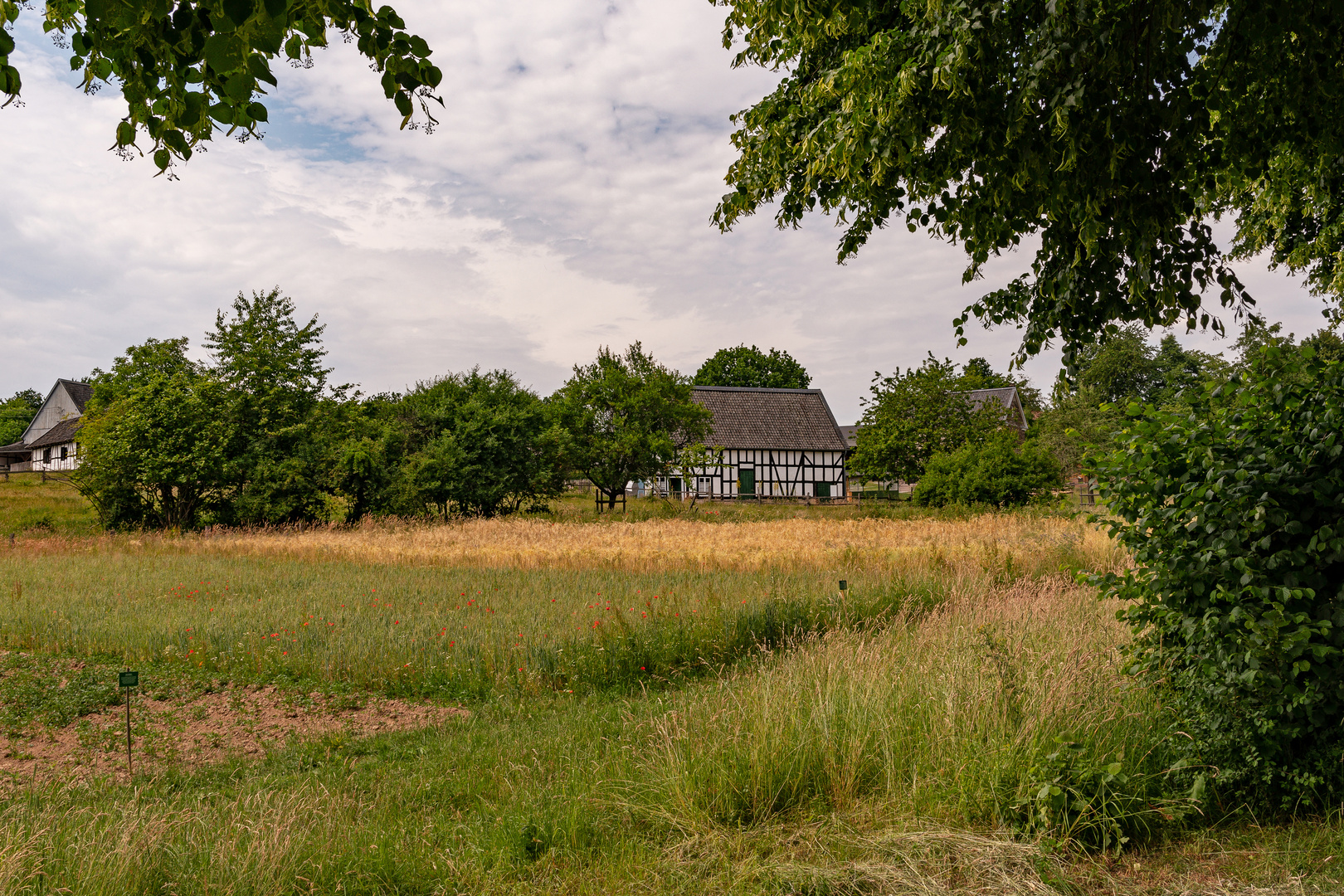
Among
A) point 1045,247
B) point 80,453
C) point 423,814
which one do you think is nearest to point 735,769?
point 423,814

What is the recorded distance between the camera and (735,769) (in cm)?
448

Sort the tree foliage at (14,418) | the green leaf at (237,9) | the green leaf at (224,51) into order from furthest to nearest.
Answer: the tree foliage at (14,418) < the green leaf at (224,51) < the green leaf at (237,9)

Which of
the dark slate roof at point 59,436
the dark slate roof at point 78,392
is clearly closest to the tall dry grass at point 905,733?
the dark slate roof at point 59,436

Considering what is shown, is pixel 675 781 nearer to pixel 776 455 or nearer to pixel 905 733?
pixel 905 733

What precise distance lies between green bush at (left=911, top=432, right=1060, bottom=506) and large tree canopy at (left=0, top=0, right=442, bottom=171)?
27132 mm

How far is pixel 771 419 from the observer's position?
50375mm

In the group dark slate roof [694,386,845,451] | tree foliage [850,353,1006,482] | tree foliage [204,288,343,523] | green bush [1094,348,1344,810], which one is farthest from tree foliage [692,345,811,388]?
green bush [1094,348,1344,810]

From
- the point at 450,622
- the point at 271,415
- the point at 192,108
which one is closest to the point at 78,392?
the point at 271,415

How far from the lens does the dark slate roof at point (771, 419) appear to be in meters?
48.6

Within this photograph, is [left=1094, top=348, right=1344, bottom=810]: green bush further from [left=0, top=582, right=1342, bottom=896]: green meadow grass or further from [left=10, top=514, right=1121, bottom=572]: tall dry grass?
[left=10, top=514, right=1121, bottom=572]: tall dry grass

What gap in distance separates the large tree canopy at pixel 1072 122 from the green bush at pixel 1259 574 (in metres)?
1.40

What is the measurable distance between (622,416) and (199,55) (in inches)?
1216

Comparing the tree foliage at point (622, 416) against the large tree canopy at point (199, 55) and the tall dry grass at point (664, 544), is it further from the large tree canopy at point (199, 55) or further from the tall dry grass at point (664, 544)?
the large tree canopy at point (199, 55)

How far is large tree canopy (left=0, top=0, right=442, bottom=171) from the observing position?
3.47m
